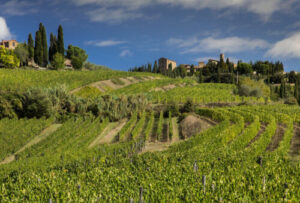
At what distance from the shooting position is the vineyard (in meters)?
8.32

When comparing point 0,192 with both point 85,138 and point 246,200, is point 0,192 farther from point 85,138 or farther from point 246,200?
point 85,138

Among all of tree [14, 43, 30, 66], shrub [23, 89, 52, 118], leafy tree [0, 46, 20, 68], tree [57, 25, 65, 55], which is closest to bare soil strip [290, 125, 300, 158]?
shrub [23, 89, 52, 118]

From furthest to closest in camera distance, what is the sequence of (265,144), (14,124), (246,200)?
1. (14,124)
2. (265,144)
3. (246,200)

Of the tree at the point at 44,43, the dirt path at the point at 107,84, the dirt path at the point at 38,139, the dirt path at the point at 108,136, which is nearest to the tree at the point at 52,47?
the tree at the point at 44,43

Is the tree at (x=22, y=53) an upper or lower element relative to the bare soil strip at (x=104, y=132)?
upper

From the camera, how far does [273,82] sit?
99.1m

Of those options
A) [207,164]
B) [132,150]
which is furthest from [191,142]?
[207,164]

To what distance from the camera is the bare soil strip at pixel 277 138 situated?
19.6 m

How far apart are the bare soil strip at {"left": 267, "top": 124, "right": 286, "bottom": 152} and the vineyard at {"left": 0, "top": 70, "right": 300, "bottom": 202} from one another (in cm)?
7

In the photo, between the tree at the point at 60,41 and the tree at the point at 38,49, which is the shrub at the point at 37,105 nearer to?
the tree at the point at 38,49

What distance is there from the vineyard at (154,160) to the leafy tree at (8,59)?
2048 inches

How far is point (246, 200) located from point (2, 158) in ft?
74.1

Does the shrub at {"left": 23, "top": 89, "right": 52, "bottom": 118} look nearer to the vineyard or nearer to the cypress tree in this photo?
the vineyard

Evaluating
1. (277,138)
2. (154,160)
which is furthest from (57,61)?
(154,160)
